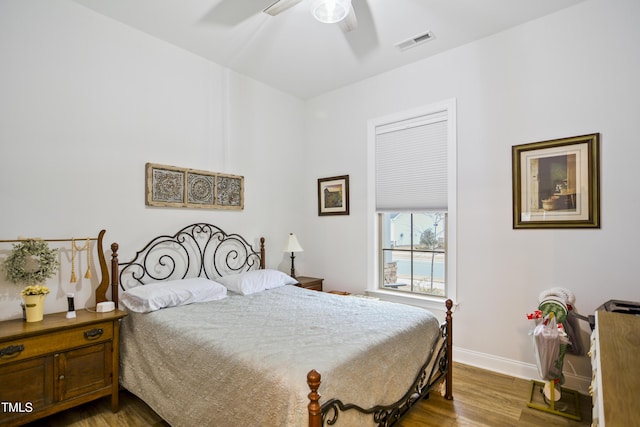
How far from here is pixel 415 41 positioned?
318 centimetres

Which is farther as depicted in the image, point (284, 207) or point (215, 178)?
point (284, 207)

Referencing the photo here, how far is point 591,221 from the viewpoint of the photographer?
8.51ft

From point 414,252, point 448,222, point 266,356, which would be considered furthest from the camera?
point 414,252

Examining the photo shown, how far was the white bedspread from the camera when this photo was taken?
5.05 feet

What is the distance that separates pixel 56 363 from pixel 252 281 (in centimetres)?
153

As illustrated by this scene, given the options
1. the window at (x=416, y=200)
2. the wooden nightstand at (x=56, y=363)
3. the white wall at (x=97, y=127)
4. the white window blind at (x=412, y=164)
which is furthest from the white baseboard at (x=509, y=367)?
the wooden nightstand at (x=56, y=363)

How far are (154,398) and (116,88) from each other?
2512 millimetres

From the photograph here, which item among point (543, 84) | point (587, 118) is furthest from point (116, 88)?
point (587, 118)

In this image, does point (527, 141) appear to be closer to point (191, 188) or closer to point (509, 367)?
point (509, 367)

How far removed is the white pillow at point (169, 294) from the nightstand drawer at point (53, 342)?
0.76 feet

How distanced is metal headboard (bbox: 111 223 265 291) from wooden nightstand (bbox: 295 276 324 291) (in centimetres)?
51

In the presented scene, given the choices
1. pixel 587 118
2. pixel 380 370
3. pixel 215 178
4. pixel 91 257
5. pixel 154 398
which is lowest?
pixel 154 398

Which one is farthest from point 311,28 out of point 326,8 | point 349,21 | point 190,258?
point 190,258

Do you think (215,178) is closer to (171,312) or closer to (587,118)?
(171,312)
